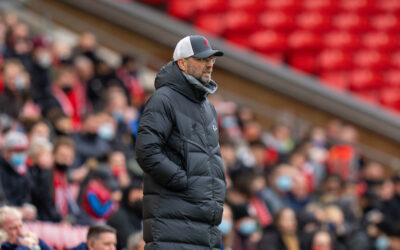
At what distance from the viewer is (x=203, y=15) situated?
13016mm

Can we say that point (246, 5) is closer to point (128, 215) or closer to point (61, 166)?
point (61, 166)

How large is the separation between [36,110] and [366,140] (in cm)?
585

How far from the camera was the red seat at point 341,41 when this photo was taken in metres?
13.1

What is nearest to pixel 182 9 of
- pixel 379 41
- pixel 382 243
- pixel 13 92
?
pixel 379 41

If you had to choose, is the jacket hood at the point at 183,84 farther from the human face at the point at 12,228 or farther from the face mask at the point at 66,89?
the face mask at the point at 66,89

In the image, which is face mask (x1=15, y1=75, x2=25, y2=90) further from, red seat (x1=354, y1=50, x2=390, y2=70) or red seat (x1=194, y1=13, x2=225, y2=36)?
red seat (x1=354, y1=50, x2=390, y2=70)

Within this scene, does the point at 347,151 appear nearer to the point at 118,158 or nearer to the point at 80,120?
the point at 80,120

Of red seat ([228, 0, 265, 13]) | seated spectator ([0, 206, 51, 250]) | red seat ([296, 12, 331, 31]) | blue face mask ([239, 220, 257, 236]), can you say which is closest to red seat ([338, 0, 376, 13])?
red seat ([296, 12, 331, 31])

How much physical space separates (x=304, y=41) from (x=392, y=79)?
1.60 metres

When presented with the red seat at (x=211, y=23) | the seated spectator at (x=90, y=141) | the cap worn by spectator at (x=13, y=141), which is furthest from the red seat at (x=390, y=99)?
the cap worn by spectator at (x=13, y=141)

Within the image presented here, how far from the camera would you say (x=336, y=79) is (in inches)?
511

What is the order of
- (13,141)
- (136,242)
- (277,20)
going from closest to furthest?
(136,242), (13,141), (277,20)

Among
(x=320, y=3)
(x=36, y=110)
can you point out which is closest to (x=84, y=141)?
(x=36, y=110)

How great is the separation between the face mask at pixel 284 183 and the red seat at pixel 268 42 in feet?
14.3
